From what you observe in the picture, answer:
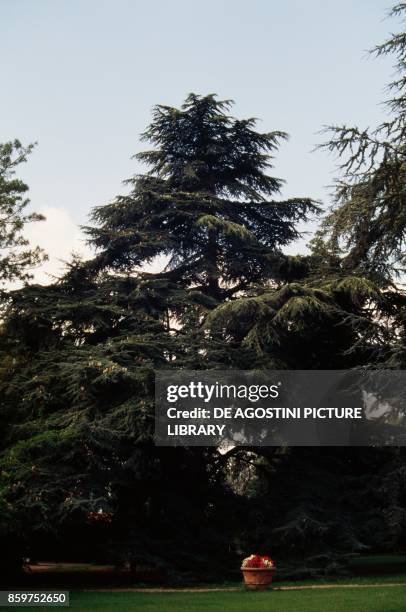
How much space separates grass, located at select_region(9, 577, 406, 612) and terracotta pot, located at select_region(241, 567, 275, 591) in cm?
29

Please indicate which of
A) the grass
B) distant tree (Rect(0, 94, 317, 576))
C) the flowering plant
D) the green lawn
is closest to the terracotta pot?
the flowering plant

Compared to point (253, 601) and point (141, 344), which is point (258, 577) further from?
point (141, 344)

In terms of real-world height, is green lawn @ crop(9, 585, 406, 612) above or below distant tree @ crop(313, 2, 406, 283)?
below

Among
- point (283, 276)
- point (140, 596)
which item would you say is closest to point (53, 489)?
point (140, 596)

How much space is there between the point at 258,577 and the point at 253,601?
2364mm

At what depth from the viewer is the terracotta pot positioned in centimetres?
1695

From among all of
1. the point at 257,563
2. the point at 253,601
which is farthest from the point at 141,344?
the point at 253,601

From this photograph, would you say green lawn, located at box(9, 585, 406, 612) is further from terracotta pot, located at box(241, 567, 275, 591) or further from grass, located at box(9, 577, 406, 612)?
terracotta pot, located at box(241, 567, 275, 591)

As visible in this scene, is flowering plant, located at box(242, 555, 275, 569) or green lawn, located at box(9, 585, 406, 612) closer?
green lawn, located at box(9, 585, 406, 612)

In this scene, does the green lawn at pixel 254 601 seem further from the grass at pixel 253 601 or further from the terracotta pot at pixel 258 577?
the terracotta pot at pixel 258 577

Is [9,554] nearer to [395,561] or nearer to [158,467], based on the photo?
[158,467]

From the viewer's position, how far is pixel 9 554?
1972 cm

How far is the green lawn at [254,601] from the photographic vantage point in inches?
524

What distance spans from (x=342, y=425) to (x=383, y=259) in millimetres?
8680
